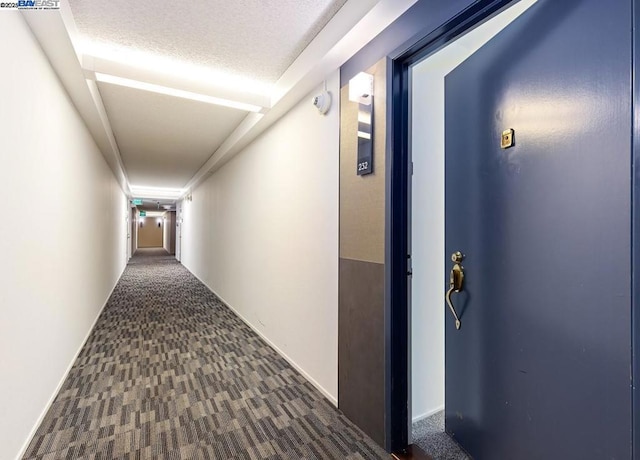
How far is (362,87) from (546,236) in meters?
1.29

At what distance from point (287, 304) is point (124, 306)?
356 centimetres

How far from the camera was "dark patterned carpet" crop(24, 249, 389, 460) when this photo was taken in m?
1.80

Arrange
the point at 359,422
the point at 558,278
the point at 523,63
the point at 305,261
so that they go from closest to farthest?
the point at 558,278 < the point at 523,63 < the point at 359,422 < the point at 305,261

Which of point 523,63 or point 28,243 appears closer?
point 523,63

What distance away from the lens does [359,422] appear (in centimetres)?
199

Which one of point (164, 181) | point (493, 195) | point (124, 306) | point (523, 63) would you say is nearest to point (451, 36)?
point (523, 63)

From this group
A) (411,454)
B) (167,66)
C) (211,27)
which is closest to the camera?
(411,454)

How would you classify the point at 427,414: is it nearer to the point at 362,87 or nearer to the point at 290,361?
the point at 290,361

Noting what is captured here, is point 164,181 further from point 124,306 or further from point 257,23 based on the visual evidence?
point 257,23

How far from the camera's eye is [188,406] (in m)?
2.23

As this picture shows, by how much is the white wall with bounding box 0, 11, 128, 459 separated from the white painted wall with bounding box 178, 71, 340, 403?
71.8 inches

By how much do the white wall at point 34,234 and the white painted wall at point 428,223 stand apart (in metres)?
2.23

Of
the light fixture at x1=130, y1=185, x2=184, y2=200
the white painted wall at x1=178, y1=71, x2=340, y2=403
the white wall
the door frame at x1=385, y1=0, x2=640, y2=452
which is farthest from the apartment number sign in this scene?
the light fixture at x1=130, y1=185, x2=184, y2=200

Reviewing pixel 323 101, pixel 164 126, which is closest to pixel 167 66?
pixel 323 101
